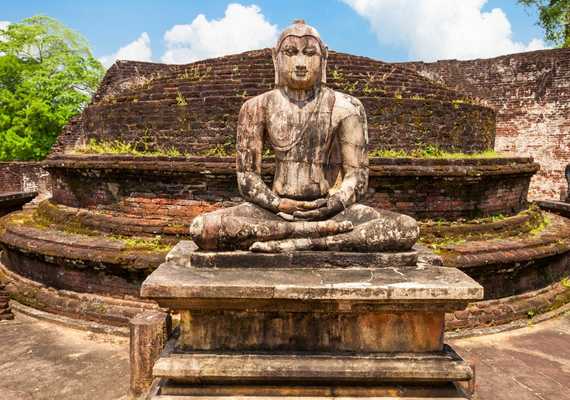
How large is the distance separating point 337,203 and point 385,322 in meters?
0.76

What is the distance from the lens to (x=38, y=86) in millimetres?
21969

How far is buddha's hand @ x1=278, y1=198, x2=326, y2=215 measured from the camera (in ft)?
9.47

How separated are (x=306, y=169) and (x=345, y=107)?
1.53ft

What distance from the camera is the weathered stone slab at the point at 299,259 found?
2.69 m

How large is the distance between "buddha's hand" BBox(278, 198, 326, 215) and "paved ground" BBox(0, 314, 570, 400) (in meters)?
2.30

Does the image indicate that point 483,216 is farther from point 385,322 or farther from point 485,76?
point 485,76

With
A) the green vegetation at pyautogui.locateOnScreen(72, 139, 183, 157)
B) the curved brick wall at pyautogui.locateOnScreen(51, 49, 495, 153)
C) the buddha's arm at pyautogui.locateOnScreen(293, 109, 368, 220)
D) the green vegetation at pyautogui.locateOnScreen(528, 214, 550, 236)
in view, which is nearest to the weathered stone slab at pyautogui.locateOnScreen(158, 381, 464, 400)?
the buddha's arm at pyautogui.locateOnScreen(293, 109, 368, 220)

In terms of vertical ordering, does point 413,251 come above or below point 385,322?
above

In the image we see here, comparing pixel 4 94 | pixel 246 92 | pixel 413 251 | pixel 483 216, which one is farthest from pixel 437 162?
pixel 4 94

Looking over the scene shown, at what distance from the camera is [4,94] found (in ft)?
68.7

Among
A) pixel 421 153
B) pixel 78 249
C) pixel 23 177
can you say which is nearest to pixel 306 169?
pixel 78 249

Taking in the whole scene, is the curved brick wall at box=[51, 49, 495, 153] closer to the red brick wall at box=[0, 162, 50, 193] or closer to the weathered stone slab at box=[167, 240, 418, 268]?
the weathered stone slab at box=[167, 240, 418, 268]

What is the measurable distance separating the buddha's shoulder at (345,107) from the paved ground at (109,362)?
8.72 ft

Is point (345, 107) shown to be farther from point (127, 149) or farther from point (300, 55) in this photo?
point (127, 149)
